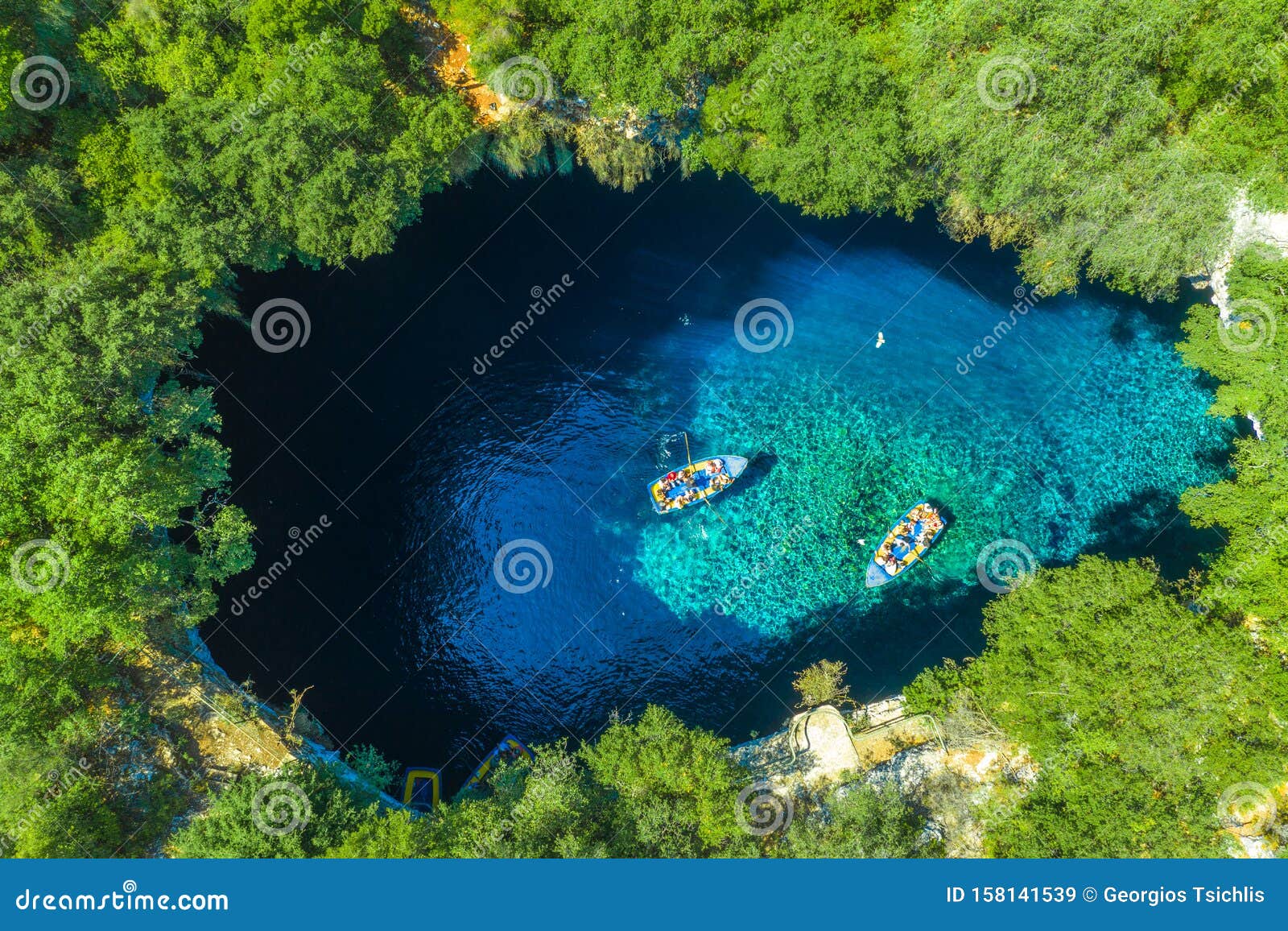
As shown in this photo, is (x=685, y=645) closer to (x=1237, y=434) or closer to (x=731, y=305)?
(x=731, y=305)

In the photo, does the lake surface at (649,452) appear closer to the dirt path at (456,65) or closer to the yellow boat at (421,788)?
the yellow boat at (421,788)

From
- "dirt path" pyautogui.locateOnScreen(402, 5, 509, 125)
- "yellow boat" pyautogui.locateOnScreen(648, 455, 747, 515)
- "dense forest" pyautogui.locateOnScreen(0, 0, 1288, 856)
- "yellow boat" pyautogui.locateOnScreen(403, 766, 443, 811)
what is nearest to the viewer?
"dense forest" pyautogui.locateOnScreen(0, 0, 1288, 856)

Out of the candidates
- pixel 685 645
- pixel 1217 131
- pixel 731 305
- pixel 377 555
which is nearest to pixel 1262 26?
pixel 1217 131

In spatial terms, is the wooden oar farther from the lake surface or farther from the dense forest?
the dense forest

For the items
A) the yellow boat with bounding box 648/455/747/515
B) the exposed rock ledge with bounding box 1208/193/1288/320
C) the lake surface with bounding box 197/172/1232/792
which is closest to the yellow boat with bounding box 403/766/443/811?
the lake surface with bounding box 197/172/1232/792

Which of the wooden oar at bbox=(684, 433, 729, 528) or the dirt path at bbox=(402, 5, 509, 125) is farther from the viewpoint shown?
the wooden oar at bbox=(684, 433, 729, 528)

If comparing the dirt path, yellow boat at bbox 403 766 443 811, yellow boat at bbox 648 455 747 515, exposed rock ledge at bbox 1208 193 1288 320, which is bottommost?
yellow boat at bbox 403 766 443 811

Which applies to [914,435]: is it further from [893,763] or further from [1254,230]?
[1254,230]
